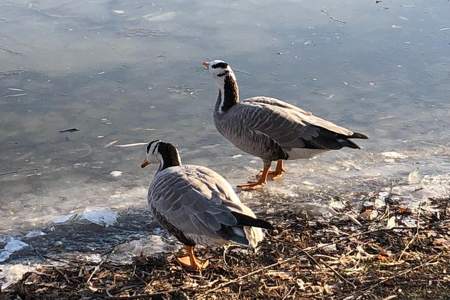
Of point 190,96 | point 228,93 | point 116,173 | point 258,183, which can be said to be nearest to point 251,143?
point 258,183

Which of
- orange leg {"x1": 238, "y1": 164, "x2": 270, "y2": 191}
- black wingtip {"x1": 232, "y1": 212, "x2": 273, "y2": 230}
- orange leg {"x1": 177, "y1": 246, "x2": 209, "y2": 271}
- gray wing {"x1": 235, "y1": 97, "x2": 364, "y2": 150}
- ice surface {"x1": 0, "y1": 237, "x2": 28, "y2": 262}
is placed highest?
black wingtip {"x1": 232, "y1": 212, "x2": 273, "y2": 230}

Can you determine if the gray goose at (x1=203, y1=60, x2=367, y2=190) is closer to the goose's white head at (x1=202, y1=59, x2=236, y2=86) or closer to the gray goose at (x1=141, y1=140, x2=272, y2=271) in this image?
the goose's white head at (x1=202, y1=59, x2=236, y2=86)

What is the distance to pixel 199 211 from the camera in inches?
150

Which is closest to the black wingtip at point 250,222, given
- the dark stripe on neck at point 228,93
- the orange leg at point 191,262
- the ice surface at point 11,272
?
the orange leg at point 191,262

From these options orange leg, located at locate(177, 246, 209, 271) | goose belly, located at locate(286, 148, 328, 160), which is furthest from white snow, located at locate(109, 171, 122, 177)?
orange leg, located at locate(177, 246, 209, 271)

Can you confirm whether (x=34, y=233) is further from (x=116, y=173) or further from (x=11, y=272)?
(x=116, y=173)

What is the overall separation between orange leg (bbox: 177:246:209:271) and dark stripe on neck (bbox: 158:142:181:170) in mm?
→ 668

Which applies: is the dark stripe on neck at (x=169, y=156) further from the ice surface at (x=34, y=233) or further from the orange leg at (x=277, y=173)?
the orange leg at (x=277, y=173)

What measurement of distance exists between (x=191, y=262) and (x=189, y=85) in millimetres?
3077

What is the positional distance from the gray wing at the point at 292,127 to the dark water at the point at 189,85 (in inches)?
14.4

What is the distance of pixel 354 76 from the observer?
720 cm

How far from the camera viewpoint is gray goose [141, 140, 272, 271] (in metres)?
3.66

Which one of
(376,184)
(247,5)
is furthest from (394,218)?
(247,5)

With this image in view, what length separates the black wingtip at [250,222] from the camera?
348 cm
